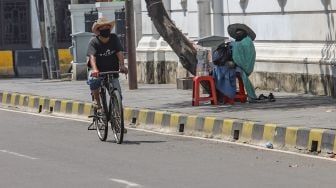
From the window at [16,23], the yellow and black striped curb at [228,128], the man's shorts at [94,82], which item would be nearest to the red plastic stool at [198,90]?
the yellow and black striped curb at [228,128]

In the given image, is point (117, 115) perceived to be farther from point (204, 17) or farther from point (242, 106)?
point (204, 17)

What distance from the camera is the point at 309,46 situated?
17438mm

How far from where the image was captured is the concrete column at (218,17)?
67.5 ft

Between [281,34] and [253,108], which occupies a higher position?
[281,34]

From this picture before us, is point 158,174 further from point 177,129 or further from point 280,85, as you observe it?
point 280,85

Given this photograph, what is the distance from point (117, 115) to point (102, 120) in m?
0.54

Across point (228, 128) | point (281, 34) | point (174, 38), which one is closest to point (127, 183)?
point (228, 128)

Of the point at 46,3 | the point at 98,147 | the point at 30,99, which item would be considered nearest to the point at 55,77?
the point at 46,3

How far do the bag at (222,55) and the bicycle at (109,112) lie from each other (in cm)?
315

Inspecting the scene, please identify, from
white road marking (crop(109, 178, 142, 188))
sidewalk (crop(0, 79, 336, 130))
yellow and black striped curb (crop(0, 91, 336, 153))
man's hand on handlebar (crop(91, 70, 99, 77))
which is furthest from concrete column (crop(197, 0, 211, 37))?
white road marking (crop(109, 178, 142, 188))

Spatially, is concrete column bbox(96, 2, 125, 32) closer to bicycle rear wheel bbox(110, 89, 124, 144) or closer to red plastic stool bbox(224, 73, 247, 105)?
red plastic stool bbox(224, 73, 247, 105)

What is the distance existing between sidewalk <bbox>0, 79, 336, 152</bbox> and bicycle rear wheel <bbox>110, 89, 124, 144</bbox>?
164 cm

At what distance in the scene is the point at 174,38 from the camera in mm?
17516

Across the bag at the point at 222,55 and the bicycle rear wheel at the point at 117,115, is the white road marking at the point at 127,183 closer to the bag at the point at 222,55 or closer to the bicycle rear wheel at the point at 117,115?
the bicycle rear wheel at the point at 117,115
